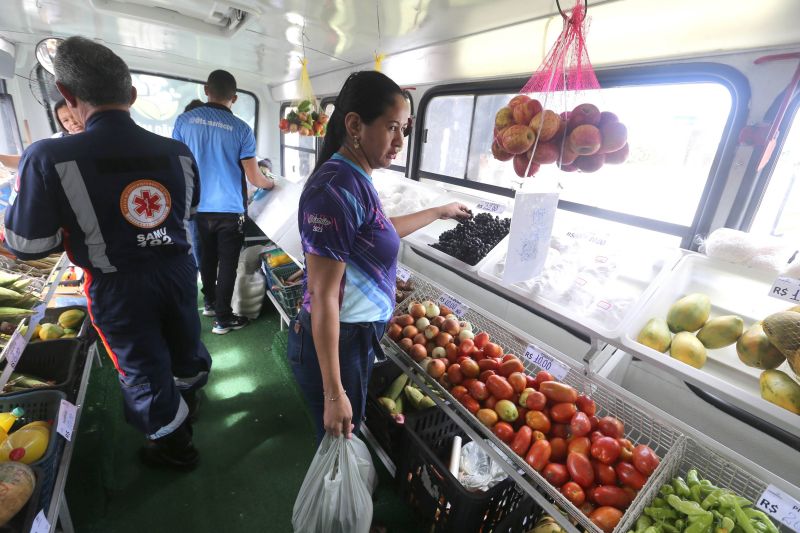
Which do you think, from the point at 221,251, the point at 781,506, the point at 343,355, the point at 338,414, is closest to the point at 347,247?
the point at 343,355

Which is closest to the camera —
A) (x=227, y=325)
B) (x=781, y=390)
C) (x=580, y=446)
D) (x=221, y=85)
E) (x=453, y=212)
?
(x=781, y=390)

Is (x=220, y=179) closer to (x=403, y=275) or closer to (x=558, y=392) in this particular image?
(x=403, y=275)

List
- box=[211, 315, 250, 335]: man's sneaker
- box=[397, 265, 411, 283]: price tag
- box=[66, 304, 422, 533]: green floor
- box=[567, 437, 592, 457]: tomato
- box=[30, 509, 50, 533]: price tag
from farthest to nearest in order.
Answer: box=[211, 315, 250, 335]: man's sneaker
box=[397, 265, 411, 283]: price tag
box=[66, 304, 422, 533]: green floor
box=[567, 437, 592, 457]: tomato
box=[30, 509, 50, 533]: price tag

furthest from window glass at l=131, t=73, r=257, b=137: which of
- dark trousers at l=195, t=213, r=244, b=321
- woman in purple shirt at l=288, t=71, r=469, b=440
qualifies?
woman in purple shirt at l=288, t=71, r=469, b=440

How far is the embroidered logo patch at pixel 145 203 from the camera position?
5.08 feet

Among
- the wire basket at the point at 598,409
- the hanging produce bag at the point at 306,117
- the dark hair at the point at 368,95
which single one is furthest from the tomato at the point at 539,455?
the hanging produce bag at the point at 306,117

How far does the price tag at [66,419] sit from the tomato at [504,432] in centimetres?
183

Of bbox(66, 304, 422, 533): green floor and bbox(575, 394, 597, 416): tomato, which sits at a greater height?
bbox(575, 394, 597, 416): tomato

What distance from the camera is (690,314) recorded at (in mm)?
1213

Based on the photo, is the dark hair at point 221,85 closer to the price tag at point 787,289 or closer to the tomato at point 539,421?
the tomato at point 539,421

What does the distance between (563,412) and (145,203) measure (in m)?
2.04

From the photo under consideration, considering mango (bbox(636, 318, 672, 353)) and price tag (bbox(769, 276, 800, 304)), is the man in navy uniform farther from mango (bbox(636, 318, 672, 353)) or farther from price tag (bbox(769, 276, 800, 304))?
price tag (bbox(769, 276, 800, 304))

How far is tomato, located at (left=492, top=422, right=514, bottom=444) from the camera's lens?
150 cm

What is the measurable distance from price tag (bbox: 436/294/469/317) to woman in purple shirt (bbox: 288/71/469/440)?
0.78 meters
